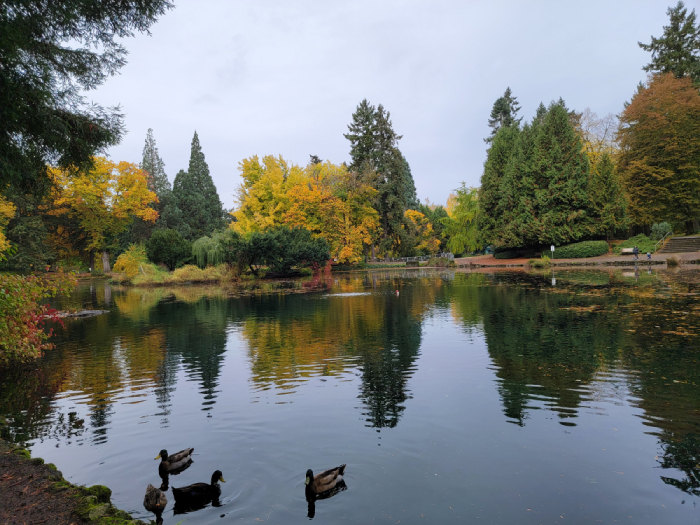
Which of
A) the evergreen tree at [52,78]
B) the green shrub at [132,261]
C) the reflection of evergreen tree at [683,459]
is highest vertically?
the evergreen tree at [52,78]

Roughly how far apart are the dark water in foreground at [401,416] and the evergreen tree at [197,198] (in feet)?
174

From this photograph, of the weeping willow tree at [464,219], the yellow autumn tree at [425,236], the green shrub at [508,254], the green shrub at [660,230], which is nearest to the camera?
the green shrub at [660,230]

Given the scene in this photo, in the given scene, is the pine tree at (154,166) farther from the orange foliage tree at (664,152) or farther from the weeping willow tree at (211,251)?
the orange foliage tree at (664,152)

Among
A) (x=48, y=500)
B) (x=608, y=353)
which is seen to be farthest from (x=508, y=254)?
(x=48, y=500)

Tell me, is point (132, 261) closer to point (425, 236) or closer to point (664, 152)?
point (425, 236)

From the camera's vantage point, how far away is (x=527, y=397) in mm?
6930

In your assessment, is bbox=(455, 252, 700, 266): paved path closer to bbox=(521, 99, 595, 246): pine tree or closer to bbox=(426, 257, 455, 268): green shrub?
bbox=(426, 257, 455, 268): green shrub

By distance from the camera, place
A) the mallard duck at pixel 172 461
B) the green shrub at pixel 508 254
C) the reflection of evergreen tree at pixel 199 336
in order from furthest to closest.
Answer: the green shrub at pixel 508 254
the reflection of evergreen tree at pixel 199 336
the mallard duck at pixel 172 461

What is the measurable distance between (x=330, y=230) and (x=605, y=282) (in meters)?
27.7

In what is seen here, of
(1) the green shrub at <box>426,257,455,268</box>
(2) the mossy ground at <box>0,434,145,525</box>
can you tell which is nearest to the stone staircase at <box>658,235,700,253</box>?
(1) the green shrub at <box>426,257,455,268</box>

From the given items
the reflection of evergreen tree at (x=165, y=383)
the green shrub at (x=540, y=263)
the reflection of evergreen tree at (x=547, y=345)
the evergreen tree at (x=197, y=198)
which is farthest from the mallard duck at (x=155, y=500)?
the evergreen tree at (x=197, y=198)

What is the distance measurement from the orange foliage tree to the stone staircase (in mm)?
5106

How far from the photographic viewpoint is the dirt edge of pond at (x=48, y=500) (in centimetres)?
357

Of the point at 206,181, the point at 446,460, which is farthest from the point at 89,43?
the point at 206,181
